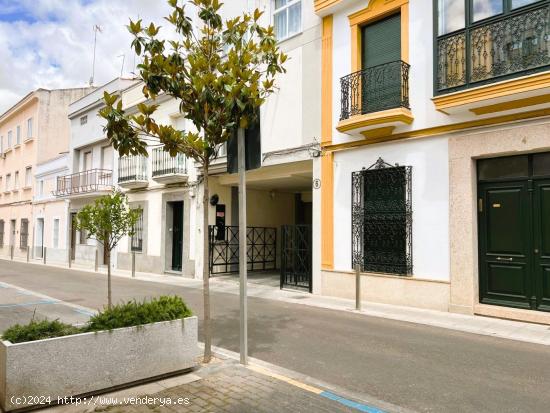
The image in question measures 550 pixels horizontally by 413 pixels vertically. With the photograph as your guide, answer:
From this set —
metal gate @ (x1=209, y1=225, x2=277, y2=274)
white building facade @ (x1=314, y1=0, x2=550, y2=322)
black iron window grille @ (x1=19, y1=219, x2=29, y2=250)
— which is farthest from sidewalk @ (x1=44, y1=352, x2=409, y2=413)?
black iron window grille @ (x1=19, y1=219, x2=29, y2=250)

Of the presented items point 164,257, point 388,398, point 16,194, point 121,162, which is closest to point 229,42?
point 388,398

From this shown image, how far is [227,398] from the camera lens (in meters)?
4.02

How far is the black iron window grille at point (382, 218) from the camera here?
9.34 metres

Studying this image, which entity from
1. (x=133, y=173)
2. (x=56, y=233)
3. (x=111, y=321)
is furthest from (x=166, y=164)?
(x=111, y=321)

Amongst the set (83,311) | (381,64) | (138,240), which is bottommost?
(83,311)

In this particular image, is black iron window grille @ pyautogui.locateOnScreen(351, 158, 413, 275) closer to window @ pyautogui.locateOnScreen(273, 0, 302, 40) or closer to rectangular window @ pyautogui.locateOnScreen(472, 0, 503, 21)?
rectangular window @ pyautogui.locateOnScreen(472, 0, 503, 21)

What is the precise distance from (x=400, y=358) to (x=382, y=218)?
461cm

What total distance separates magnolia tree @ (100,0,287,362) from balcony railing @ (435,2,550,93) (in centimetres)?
483

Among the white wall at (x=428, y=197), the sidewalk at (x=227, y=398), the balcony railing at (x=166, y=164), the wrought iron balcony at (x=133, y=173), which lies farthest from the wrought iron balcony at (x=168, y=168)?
Result: the sidewalk at (x=227, y=398)

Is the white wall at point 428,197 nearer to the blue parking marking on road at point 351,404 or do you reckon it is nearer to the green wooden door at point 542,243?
the green wooden door at point 542,243

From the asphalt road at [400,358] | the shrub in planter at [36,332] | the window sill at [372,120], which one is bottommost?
the asphalt road at [400,358]

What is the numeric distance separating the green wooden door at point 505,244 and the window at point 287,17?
7046mm

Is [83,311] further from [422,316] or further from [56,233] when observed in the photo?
[56,233]

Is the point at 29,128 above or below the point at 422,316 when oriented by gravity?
above
